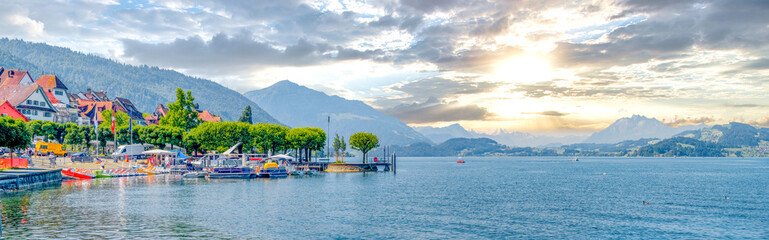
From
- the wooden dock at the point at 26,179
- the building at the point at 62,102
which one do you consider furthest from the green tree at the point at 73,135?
the building at the point at 62,102

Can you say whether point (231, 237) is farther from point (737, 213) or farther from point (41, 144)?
point (41, 144)

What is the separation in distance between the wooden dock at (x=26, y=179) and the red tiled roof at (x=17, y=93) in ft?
247

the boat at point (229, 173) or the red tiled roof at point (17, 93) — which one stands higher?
the red tiled roof at point (17, 93)

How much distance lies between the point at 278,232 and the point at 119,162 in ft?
283

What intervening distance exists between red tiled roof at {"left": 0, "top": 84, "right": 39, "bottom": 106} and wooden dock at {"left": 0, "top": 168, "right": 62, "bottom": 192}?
75437 mm

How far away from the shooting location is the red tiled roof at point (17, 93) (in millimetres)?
147000

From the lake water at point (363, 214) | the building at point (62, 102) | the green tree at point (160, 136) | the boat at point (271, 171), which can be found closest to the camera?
the lake water at point (363, 214)

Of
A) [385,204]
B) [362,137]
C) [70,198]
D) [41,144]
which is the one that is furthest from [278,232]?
[362,137]

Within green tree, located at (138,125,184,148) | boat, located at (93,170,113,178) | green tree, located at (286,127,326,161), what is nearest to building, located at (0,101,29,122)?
green tree, located at (138,125,184,148)

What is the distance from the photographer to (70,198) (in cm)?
6250

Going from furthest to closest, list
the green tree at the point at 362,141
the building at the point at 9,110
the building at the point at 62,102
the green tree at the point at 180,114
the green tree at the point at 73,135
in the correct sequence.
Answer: the building at the point at 62,102 < the green tree at the point at 362,141 < the green tree at the point at 180,114 < the building at the point at 9,110 < the green tree at the point at 73,135

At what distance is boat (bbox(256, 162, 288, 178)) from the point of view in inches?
4582

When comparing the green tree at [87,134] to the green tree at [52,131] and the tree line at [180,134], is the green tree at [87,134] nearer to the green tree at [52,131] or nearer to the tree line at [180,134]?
the tree line at [180,134]

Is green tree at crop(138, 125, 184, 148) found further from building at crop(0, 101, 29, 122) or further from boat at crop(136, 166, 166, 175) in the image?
building at crop(0, 101, 29, 122)
